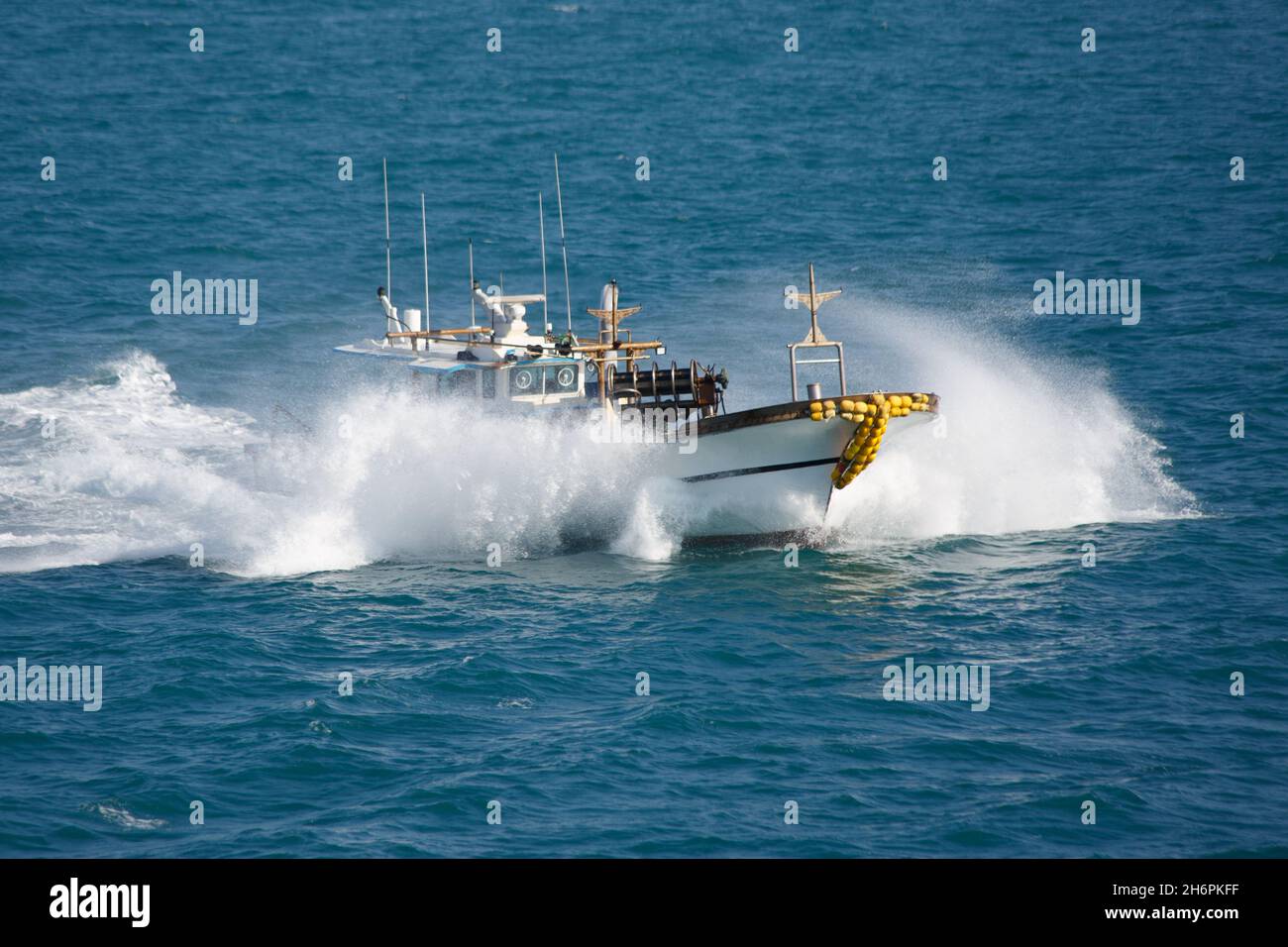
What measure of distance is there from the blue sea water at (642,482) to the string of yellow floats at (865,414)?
2151 mm

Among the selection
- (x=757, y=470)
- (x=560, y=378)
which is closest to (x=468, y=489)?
(x=560, y=378)

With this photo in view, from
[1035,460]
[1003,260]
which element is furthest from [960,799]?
[1003,260]

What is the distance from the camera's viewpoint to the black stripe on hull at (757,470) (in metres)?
33.2

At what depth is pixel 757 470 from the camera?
110 ft

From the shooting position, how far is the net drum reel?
35.4 m

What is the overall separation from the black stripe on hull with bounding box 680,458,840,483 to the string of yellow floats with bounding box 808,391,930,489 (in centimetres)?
62

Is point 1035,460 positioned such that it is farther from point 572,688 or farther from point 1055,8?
point 1055,8

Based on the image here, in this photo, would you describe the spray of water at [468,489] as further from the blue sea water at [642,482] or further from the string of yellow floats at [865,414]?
the string of yellow floats at [865,414]

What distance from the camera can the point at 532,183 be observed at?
67.1 meters

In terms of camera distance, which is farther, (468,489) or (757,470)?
(468,489)

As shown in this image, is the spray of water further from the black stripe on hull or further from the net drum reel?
the net drum reel

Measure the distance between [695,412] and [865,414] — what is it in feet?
17.7

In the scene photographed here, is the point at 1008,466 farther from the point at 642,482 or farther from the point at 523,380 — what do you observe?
the point at 523,380

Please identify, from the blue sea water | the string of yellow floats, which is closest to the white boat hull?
the string of yellow floats
